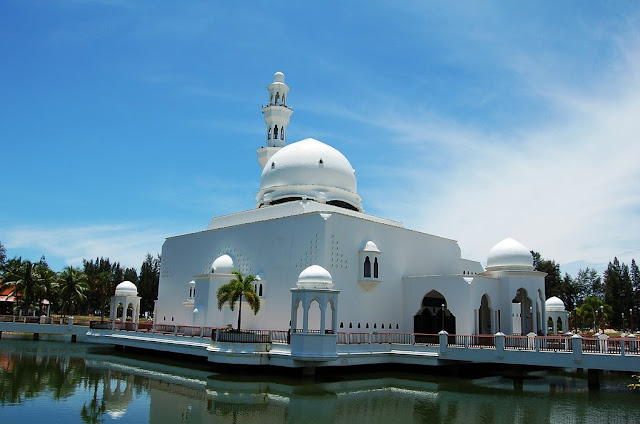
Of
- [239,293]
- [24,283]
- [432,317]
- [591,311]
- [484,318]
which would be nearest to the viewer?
[239,293]

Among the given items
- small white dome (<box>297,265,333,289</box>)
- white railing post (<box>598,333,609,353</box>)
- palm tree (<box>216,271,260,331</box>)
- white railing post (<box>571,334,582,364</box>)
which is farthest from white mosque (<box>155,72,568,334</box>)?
white railing post (<box>598,333,609,353</box>)

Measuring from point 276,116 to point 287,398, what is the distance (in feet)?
75.1

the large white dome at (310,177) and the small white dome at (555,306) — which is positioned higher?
the large white dome at (310,177)

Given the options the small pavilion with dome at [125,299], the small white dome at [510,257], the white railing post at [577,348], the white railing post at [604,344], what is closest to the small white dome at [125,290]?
the small pavilion with dome at [125,299]

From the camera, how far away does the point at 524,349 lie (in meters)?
22.3

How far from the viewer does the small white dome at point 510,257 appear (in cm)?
2858

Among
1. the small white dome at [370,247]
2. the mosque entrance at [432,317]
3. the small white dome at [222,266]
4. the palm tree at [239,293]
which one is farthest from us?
the small white dome at [222,266]

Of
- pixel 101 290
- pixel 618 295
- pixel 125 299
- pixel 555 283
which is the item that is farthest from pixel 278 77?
pixel 618 295

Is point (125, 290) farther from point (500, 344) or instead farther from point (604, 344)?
point (604, 344)

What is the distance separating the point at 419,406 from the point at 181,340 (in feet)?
46.5

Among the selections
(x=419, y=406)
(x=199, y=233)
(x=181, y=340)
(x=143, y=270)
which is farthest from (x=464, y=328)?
(x=143, y=270)

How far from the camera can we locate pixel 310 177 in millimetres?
31875

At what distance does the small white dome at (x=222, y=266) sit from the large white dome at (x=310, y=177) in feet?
15.9

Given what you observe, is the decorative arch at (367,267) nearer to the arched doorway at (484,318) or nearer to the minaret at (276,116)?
the arched doorway at (484,318)
